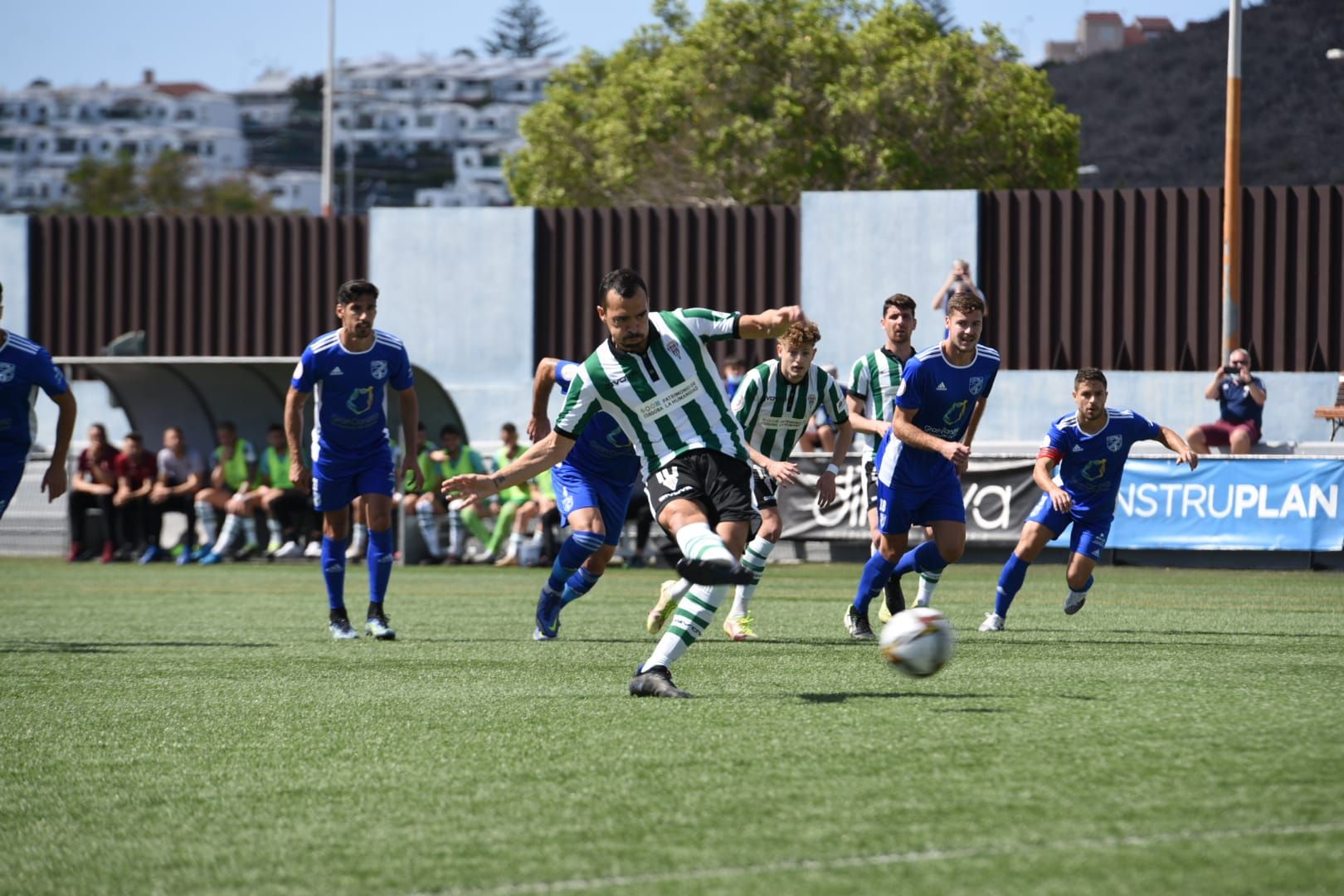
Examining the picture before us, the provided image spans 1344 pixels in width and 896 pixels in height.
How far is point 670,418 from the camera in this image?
296 inches

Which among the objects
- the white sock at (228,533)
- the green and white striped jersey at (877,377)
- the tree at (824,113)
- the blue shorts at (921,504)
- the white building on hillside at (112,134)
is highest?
the white building on hillside at (112,134)

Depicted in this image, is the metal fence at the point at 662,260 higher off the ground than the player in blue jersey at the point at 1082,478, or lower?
higher

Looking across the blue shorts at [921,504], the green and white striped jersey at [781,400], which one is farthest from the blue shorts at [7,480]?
the blue shorts at [921,504]

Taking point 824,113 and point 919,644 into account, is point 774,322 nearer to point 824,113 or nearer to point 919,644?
point 919,644

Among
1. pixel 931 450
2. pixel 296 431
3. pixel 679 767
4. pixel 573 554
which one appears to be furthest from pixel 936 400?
pixel 679 767

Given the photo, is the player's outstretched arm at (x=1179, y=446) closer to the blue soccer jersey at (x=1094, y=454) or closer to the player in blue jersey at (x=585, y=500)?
the blue soccer jersey at (x=1094, y=454)

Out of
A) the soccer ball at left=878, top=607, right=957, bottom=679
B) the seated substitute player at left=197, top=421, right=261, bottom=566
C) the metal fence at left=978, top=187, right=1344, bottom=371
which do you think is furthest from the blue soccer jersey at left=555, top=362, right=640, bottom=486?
the metal fence at left=978, top=187, right=1344, bottom=371

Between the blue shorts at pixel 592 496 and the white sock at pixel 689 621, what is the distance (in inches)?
120

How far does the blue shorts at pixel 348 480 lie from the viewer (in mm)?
10867

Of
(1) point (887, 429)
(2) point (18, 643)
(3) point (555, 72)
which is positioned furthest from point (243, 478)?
(3) point (555, 72)

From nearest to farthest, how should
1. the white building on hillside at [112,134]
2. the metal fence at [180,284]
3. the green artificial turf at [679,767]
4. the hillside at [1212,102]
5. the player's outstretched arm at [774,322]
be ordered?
the green artificial turf at [679,767], the player's outstretched arm at [774,322], the metal fence at [180,284], the hillside at [1212,102], the white building on hillside at [112,134]

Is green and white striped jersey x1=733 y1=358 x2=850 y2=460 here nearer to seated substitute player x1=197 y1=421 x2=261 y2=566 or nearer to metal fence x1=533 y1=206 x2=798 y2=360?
seated substitute player x1=197 y1=421 x2=261 y2=566

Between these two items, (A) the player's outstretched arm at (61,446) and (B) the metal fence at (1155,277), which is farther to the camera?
(B) the metal fence at (1155,277)

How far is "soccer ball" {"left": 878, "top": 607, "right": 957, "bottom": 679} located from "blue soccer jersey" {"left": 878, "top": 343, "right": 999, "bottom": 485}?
288 cm
